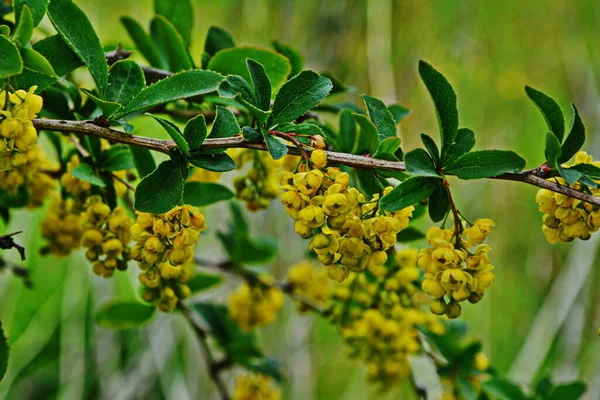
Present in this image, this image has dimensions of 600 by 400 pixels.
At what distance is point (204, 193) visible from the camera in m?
0.61

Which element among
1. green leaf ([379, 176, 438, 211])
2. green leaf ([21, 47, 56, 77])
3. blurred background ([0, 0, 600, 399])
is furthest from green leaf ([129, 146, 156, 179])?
blurred background ([0, 0, 600, 399])

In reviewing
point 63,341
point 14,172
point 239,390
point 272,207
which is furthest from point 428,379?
point 14,172

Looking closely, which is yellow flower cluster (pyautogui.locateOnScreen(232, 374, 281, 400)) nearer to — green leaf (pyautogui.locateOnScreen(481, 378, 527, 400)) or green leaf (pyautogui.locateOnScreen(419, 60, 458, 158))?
green leaf (pyautogui.locateOnScreen(481, 378, 527, 400))

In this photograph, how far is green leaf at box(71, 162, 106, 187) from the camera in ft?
1.74

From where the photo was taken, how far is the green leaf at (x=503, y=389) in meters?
0.72

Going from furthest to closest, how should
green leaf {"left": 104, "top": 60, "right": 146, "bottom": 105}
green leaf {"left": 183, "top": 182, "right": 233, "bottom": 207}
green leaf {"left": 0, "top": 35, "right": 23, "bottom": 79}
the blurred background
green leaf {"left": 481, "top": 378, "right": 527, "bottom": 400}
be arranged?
the blurred background < green leaf {"left": 481, "top": 378, "right": 527, "bottom": 400} < green leaf {"left": 183, "top": 182, "right": 233, "bottom": 207} < green leaf {"left": 104, "top": 60, "right": 146, "bottom": 105} < green leaf {"left": 0, "top": 35, "right": 23, "bottom": 79}

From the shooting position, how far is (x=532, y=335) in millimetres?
1648

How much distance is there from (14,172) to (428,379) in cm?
95

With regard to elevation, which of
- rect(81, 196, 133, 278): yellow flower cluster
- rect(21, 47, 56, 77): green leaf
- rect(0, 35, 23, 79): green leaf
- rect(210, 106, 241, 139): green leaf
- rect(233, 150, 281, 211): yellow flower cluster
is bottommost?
rect(81, 196, 133, 278): yellow flower cluster

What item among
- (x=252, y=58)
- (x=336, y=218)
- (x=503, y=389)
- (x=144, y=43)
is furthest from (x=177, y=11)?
(x=503, y=389)

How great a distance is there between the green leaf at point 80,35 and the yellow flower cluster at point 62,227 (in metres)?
0.24

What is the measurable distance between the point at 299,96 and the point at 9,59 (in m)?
0.20

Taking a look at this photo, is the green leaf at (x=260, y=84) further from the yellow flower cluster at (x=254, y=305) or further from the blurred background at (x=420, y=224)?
the blurred background at (x=420, y=224)

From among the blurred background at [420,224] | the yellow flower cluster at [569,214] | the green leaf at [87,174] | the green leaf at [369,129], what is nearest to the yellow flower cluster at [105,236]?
the green leaf at [87,174]
